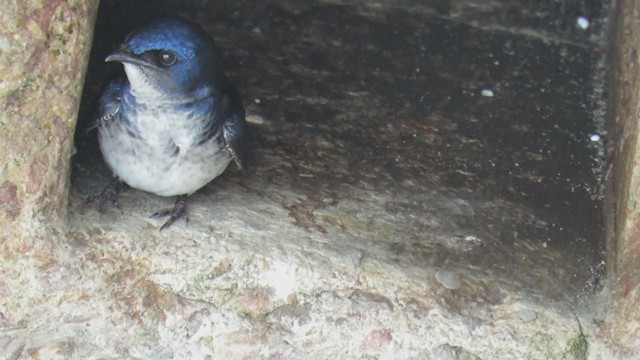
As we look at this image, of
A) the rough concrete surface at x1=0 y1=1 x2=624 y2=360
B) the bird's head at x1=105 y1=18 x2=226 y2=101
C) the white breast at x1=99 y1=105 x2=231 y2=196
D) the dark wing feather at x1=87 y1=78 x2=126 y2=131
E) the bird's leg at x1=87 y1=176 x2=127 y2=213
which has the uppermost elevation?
the bird's head at x1=105 y1=18 x2=226 y2=101

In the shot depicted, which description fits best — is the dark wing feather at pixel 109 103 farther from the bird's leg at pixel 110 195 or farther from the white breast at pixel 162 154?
the bird's leg at pixel 110 195

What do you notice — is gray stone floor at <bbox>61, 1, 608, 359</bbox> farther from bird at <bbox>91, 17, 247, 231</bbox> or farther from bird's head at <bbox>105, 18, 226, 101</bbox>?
bird's head at <bbox>105, 18, 226, 101</bbox>

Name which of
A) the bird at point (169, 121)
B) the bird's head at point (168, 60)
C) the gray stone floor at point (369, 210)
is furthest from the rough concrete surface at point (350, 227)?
the bird's head at point (168, 60)

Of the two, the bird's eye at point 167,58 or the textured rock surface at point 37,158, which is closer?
the textured rock surface at point 37,158

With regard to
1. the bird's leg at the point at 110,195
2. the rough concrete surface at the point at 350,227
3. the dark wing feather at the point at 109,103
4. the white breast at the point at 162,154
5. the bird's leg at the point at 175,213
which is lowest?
the rough concrete surface at the point at 350,227

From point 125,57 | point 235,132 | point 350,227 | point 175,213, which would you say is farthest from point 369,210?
point 125,57

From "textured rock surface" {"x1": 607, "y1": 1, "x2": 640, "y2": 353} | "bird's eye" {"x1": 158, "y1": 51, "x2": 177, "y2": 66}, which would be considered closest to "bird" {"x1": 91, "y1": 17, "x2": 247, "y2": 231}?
"bird's eye" {"x1": 158, "y1": 51, "x2": 177, "y2": 66}
